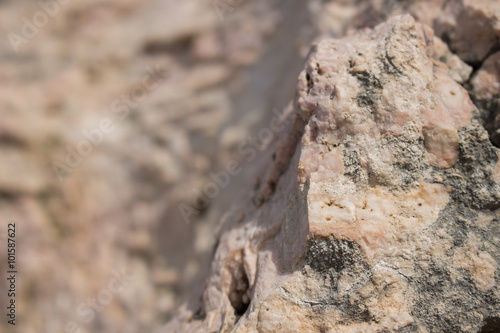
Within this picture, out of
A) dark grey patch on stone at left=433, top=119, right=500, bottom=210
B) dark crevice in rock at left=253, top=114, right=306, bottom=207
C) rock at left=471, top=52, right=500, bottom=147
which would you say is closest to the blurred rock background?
dark crevice in rock at left=253, top=114, right=306, bottom=207

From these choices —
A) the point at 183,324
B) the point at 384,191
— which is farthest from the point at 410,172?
the point at 183,324

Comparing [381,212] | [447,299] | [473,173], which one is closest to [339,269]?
[381,212]

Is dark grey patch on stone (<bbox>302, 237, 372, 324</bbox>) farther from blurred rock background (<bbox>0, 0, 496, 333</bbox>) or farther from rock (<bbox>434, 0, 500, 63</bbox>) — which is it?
blurred rock background (<bbox>0, 0, 496, 333</bbox>)

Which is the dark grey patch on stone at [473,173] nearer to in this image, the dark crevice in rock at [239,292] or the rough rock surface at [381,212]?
the rough rock surface at [381,212]

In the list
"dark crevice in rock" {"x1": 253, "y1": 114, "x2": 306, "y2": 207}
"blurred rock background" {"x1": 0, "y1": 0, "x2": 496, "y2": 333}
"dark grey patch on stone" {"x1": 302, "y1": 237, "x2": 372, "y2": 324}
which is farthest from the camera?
"blurred rock background" {"x1": 0, "y1": 0, "x2": 496, "y2": 333}

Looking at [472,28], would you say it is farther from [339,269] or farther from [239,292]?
[239,292]
